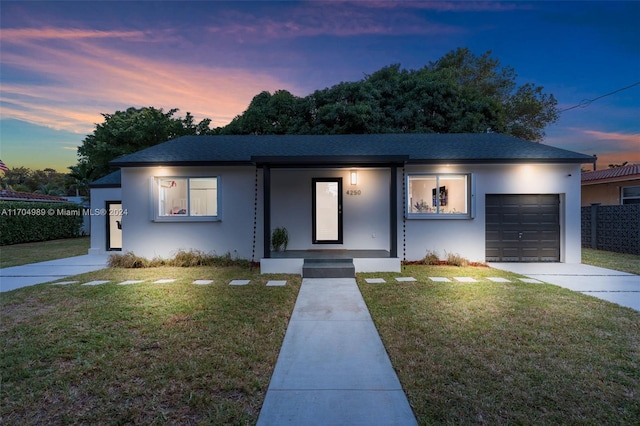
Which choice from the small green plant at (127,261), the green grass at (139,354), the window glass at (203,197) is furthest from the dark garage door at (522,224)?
the small green plant at (127,261)

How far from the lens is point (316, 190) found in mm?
9523

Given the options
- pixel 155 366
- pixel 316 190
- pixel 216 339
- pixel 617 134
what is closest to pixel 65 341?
pixel 155 366

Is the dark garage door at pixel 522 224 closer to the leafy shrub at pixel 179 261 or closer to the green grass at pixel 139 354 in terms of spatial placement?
the green grass at pixel 139 354

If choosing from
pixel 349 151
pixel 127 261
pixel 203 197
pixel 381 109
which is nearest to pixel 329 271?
pixel 349 151

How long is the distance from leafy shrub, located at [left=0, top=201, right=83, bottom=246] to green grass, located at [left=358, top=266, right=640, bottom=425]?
17950 millimetres

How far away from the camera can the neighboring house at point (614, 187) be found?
13.3 m

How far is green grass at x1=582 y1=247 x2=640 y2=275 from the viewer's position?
26.8 feet

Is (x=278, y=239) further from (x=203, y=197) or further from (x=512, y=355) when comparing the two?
(x=512, y=355)

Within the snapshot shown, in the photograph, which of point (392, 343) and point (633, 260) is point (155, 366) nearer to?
point (392, 343)

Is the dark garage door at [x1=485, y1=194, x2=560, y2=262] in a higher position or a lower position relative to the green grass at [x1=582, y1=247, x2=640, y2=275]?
higher

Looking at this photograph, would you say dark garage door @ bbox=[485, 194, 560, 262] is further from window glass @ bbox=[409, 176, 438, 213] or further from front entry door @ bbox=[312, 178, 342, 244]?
front entry door @ bbox=[312, 178, 342, 244]

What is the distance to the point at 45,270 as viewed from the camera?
8273 mm

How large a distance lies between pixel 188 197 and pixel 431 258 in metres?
7.63

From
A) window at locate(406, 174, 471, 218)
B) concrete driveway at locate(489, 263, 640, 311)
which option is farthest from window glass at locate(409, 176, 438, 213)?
concrete driveway at locate(489, 263, 640, 311)
